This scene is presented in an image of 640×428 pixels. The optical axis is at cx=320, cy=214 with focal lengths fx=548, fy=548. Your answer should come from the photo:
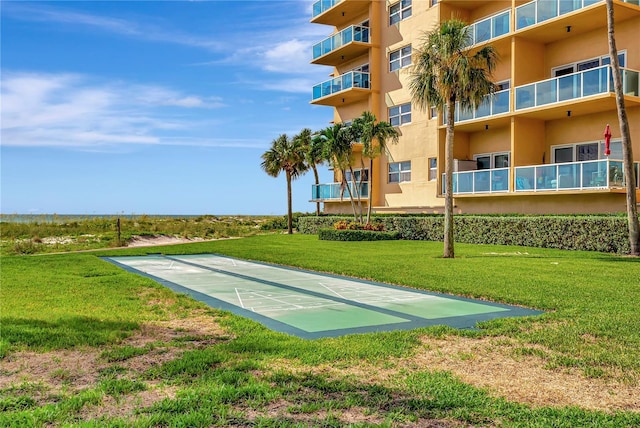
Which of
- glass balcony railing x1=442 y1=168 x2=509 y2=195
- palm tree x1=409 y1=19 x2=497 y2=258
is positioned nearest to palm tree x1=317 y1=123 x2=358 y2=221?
glass balcony railing x1=442 y1=168 x2=509 y2=195

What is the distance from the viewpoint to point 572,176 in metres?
22.9

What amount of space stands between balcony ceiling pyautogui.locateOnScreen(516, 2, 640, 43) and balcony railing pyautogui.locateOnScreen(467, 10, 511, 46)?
1.31 metres

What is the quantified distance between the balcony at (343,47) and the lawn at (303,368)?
29117 millimetres

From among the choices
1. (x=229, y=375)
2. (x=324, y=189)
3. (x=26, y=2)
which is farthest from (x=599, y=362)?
(x=324, y=189)

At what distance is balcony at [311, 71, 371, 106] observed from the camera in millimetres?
37128

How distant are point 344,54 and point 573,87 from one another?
1975 cm

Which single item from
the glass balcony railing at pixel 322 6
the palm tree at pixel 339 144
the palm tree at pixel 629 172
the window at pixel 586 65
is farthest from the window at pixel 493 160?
the glass balcony railing at pixel 322 6

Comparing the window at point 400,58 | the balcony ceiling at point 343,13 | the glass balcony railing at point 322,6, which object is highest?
the glass balcony railing at point 322,6

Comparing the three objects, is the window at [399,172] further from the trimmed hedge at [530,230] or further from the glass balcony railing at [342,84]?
the glass balcony railing at [342,84]

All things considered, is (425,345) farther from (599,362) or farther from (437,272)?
(437,272)

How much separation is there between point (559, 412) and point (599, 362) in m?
1.92

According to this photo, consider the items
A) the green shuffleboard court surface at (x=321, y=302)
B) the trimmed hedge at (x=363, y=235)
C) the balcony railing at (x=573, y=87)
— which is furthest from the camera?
the trimmed hedge at (x=363, y=235)

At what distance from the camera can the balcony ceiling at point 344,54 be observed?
123ft

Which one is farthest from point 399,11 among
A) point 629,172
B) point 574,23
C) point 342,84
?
point 629,172
